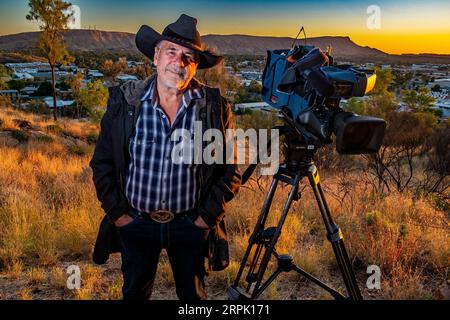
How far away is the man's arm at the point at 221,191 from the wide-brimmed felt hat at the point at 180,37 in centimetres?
28


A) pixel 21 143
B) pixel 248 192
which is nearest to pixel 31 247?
pixel 248 192

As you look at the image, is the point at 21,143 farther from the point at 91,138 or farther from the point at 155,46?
the point at 155,46

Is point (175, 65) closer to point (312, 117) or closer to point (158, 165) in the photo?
point (158, 165)

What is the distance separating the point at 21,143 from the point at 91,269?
9.81 metres

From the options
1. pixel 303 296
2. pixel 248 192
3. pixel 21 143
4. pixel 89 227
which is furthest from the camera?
pixel 21 143

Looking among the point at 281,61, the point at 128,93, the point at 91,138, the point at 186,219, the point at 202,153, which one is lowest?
the point at 91,138

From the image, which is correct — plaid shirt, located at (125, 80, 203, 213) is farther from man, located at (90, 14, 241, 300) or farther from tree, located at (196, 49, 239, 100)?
tree, located at (196, 49, 239, 100)

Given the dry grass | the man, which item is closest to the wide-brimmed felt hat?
the man

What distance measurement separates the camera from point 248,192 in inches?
214

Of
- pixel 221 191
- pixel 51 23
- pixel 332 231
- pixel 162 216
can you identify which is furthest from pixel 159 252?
pixel 51 23

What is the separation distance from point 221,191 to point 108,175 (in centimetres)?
66

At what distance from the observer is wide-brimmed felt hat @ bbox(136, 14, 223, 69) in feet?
6.98

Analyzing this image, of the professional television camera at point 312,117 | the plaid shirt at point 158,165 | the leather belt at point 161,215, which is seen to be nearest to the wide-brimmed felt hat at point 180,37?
the plaid shirt at point 158,165

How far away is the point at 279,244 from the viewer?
3.64 metres
